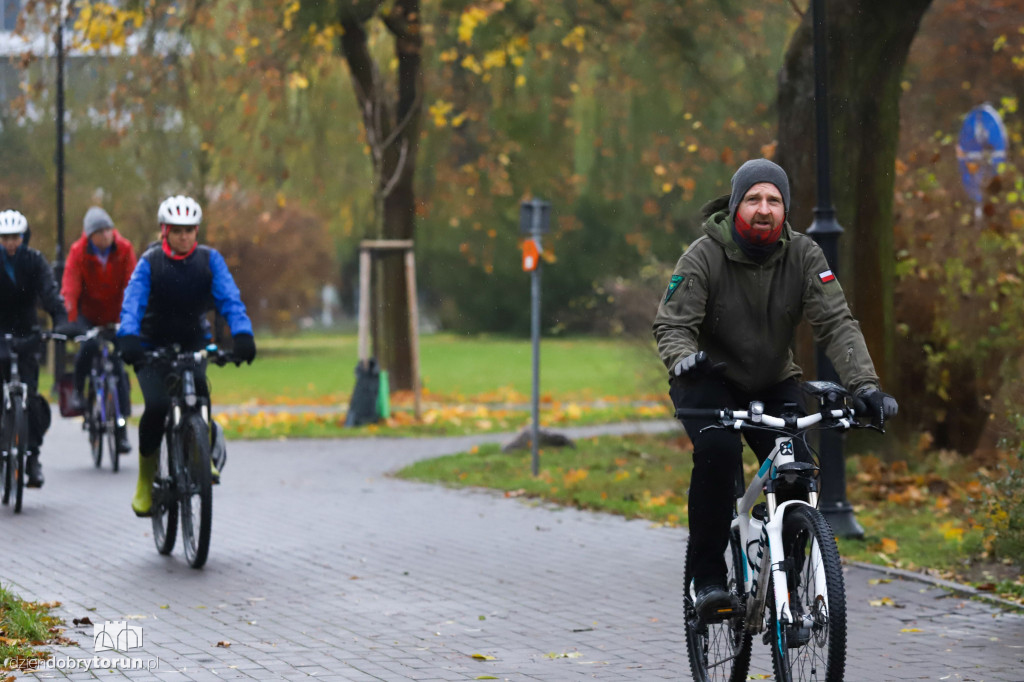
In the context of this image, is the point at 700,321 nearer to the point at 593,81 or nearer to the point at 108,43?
the point at 108,43

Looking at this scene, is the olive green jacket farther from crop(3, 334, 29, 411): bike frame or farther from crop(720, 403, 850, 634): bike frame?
crop(3, 334, 29, 411): bike frame

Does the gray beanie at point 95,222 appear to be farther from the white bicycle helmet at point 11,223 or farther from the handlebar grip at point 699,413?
the handlebar grip at point 699,413

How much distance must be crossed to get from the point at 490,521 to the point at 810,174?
3.69m

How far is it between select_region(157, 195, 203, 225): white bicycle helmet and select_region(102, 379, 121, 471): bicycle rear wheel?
5.17 metres

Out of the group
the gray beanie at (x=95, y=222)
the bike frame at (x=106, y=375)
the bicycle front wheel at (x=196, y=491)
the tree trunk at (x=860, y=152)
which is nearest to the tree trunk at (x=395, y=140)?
the bike frame at (x=106, y=375)

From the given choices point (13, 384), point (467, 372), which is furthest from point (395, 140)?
point (13, 384)

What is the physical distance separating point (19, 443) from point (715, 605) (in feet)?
22.3

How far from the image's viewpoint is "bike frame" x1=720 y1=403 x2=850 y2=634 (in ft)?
16.2

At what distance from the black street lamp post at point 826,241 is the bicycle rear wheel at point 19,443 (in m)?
5.33

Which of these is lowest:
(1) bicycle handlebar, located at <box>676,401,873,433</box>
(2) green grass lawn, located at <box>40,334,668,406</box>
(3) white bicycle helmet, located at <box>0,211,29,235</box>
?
(2) green grass lawn, located at <box>40,334,668,406</box>

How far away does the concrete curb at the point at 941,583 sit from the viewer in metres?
7.42

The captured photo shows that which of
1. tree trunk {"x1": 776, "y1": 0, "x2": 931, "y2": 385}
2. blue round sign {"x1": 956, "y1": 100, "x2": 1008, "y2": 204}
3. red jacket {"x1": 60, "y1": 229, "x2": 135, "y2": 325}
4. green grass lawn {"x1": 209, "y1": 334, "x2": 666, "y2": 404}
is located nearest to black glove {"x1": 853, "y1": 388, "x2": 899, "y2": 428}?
tree trunk {"x1": 776, "y1": 0, "x2": 931, "y2": 385}

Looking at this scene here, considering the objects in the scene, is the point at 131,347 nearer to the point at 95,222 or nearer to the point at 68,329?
the point at 68,329

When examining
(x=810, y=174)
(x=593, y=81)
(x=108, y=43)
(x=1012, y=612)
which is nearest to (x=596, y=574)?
(x=1012, y=612)
